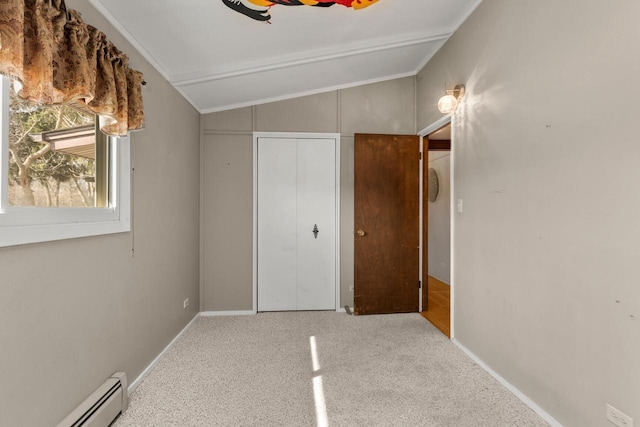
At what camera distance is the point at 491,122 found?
2281mm

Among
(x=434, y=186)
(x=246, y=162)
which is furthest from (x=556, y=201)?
(x=434, y=186)

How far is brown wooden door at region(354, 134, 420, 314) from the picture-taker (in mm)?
3553

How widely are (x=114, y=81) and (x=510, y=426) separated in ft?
9.95

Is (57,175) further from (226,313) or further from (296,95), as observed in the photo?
(296,95)

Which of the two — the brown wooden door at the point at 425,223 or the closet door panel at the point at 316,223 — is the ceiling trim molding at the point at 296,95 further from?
the brown wooden door at the point at 425,223

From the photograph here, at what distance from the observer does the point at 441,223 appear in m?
5.19

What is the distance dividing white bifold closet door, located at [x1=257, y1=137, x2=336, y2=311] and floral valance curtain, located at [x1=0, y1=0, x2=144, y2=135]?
1846mm

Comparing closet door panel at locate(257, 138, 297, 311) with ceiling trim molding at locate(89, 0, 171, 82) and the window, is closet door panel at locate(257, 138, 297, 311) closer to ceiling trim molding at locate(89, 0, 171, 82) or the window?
ceiling trim molding at locate(89, 0, 171, 82)

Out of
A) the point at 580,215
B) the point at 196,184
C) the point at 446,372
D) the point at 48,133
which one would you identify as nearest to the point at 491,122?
the point at 580,215

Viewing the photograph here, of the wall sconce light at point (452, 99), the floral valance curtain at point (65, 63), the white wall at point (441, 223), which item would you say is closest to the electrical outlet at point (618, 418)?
the wall sconce light at point (452, 99)

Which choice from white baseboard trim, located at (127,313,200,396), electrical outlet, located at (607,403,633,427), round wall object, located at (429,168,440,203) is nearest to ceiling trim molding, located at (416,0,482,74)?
round wall object, located at (429,168,440,203)

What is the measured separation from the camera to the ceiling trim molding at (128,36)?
5.79 feet

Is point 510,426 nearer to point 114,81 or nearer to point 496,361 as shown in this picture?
point 496,361

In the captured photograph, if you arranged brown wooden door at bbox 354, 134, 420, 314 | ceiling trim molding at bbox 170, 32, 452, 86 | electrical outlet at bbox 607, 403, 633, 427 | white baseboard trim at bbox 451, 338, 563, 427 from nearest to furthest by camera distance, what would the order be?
electrical outlet at bbox 607, 403, 633, 427 < white baseboard trim at bbox 451, 338, 563, 427 < ceiling trim molding at bbox 170, 32, 452, 86 < brown wooden door at bbox 354, 134, 420, 314
